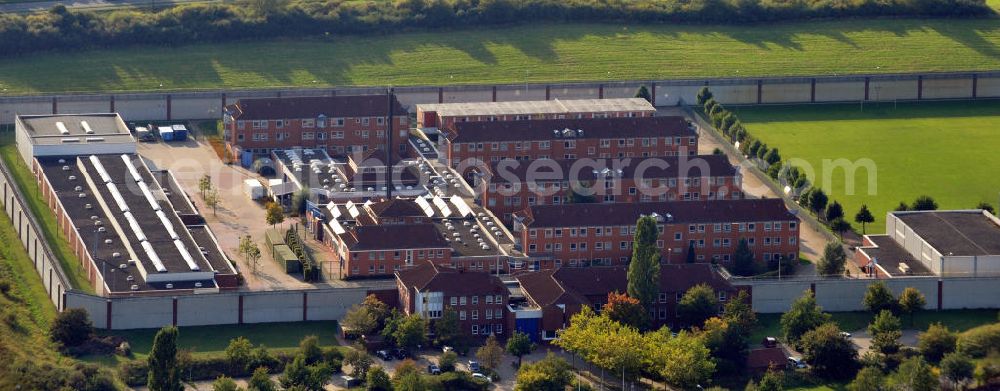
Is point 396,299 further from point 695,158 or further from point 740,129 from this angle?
point 740,129

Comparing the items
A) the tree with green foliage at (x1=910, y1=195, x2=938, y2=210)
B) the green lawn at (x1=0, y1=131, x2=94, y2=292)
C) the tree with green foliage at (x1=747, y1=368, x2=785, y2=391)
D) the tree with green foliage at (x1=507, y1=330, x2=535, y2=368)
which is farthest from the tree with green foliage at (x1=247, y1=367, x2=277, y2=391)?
→ the tree with green foliage at (x1=910, y1=195, x2=938, y2=210)

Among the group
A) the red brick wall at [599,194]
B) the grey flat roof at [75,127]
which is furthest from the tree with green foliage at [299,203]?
the grey flat roof at [75,127]

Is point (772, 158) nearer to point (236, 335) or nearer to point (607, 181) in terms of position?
point (607, 181)

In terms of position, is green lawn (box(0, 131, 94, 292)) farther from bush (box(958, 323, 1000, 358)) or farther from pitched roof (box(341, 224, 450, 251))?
bush (box(958, 323, 1000, 358))

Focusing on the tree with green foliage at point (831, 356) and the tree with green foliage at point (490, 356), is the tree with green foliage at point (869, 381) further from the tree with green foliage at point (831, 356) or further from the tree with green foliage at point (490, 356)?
the tree with green foliage at point (490, 356)

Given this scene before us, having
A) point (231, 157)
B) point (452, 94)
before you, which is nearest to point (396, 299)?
point (231, 157)

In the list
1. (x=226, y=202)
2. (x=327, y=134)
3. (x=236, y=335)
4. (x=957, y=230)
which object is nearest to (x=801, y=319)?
(x=957, y=230)
